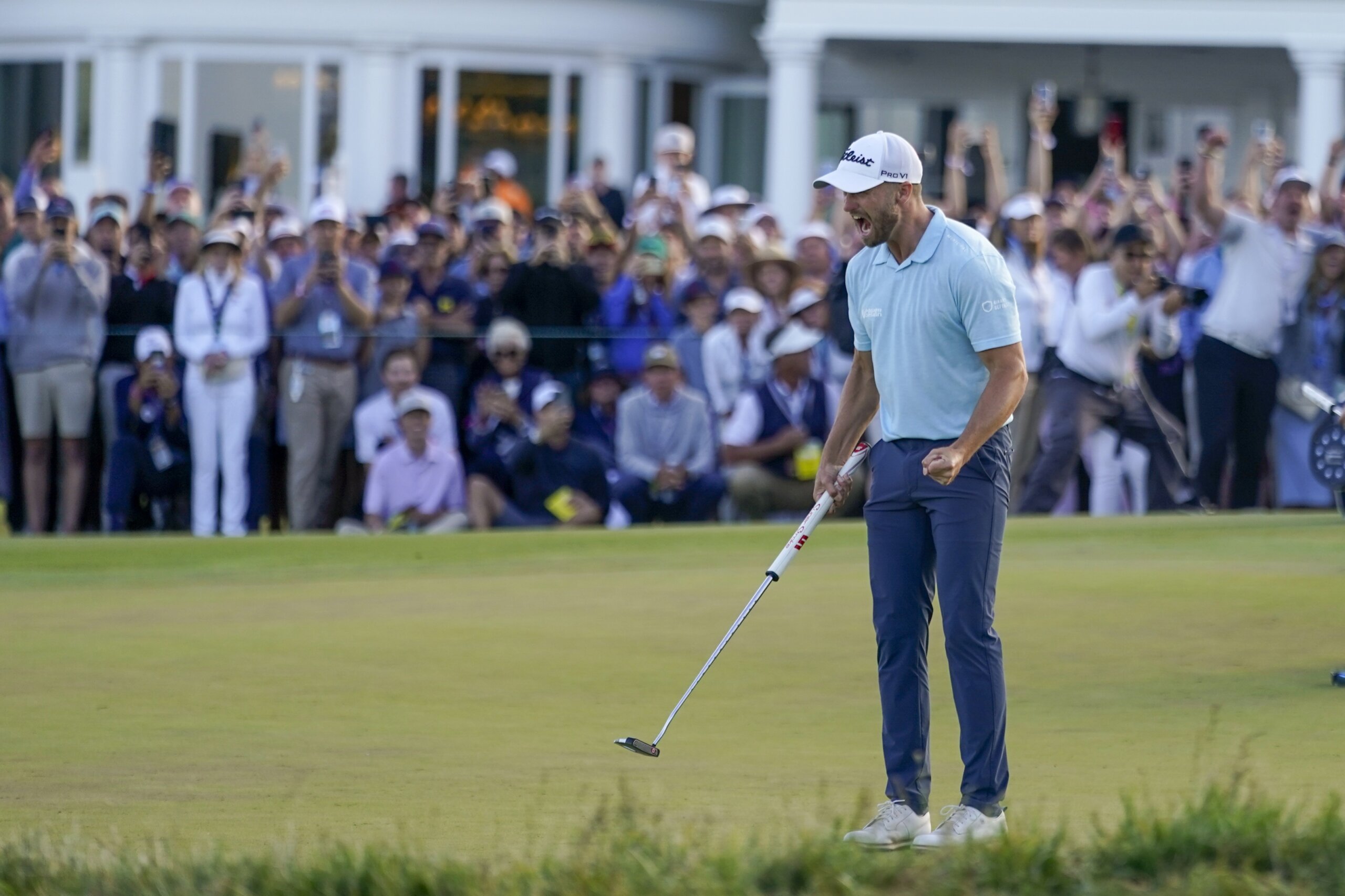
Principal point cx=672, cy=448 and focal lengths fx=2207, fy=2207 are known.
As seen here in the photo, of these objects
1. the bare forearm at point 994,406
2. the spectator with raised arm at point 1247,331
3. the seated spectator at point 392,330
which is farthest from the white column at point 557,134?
the bare forearm at point 994,406

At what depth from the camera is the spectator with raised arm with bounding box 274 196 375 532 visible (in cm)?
1496

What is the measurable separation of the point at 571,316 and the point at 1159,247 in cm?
426

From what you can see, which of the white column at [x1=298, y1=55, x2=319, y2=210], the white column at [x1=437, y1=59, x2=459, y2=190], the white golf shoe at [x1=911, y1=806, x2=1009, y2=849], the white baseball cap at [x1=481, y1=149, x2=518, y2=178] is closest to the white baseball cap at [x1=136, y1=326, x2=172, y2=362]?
the white baseball cap at [x1=481, y1=149, x2=518, y2=178]

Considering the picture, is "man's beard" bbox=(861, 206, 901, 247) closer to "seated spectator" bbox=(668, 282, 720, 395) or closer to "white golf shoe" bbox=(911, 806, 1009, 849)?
"white golf shoe" bbox=(911, 806, 1009, 849)

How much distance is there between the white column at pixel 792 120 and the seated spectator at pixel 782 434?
35.1 ft

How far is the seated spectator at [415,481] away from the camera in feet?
46.4

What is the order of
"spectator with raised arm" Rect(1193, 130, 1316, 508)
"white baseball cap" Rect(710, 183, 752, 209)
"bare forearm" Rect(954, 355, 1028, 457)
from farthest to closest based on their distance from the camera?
1. "white baseball cap" Rect(710, 183, 752, 209)
2. "spectator with raised arm" Rect(1193, 130, 1316, 508)
3. "bare forearm" Rect(954, 355, 1028, 457)

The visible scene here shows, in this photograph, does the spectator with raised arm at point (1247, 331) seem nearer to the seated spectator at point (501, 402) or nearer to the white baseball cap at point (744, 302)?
the white baseball cap at point (744, 302)

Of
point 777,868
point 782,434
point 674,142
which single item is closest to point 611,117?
point 674,142

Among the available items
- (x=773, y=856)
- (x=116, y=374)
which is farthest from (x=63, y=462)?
(x=773, y=856)

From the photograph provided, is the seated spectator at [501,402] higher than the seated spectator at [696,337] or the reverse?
the reverse

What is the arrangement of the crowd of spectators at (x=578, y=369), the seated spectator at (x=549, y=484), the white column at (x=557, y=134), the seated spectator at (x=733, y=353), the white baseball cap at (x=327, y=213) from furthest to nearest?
the white column at (x=557, y=134) → the white baseball cap at (x=327, y=213) → the seated spectator at (x=733, y=353) → the seated spectator at (x=549, y=484) → the crowd of spectators at (x=578, y=369)

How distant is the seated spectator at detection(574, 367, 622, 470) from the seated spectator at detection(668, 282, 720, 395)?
468 millimetres

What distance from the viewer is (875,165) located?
5.73 m
